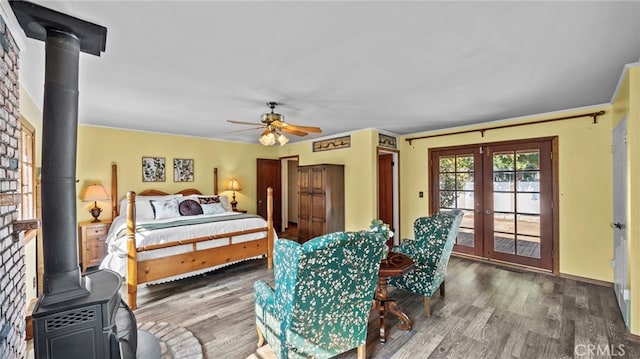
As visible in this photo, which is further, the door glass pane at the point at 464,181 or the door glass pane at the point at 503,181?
the door glass pane at the point at 464,181

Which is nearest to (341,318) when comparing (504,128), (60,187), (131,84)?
(60,187)

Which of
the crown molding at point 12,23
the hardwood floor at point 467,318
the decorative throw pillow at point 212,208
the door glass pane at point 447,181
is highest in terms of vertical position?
the crown molding at point 12,23

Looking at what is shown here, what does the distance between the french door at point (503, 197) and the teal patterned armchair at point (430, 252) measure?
209 cm

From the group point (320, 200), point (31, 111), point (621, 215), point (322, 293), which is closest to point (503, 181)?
point (621, 215)

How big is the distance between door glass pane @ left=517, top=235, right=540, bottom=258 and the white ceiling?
192cm

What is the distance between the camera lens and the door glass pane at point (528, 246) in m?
4.00

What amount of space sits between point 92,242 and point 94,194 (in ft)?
2.43

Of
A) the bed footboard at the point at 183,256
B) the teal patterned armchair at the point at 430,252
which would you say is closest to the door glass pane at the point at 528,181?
the teal patterned armchair at the point at 430,252

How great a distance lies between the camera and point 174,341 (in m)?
2.29

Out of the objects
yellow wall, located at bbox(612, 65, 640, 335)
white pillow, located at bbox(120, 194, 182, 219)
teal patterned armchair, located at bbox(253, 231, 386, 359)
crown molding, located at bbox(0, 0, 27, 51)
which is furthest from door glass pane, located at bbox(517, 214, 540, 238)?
white pillow, located at bbox(120, 194, 182, 219)

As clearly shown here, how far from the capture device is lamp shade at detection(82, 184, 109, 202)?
4160mm

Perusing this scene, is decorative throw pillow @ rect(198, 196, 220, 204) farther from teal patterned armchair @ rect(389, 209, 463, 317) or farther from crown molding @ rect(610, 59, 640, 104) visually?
crown molding @ rect(610, 59, 640, 104)

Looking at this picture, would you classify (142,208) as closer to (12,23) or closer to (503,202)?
(12,23)

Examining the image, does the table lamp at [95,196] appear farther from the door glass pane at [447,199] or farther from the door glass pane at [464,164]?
the door glass pane at [464,164]
